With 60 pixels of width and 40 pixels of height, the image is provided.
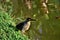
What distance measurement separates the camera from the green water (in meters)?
5.46

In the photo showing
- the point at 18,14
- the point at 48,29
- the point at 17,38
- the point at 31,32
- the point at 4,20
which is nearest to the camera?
the point at 17,38

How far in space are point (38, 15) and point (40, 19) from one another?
1.20ft

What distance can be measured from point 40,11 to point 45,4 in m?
0.36

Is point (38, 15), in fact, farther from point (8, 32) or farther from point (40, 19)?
point (8, 32)

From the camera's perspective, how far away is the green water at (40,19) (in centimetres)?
546

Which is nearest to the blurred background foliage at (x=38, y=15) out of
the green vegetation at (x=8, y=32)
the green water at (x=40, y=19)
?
the green water at (x=40, y=19)

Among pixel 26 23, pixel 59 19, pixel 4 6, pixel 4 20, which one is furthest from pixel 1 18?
pixel 59 19

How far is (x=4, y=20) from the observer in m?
4.67

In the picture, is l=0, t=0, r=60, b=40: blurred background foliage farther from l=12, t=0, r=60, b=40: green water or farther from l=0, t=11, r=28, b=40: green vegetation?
l=0, t=11, r=28, b=40: green vegetation

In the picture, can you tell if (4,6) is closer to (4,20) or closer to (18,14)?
(18,14)

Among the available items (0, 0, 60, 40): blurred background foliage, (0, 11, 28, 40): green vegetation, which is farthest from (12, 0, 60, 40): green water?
(0, 11, 28, 40): green vegetation

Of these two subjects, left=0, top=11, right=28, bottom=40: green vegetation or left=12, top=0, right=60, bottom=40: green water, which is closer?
left=0, top=11, right=28, bottom=40: green vegetation

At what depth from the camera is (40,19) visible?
6.09 meters

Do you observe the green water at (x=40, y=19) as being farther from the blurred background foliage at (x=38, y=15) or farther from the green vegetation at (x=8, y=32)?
the green vegetation at (x=8, y=32)
